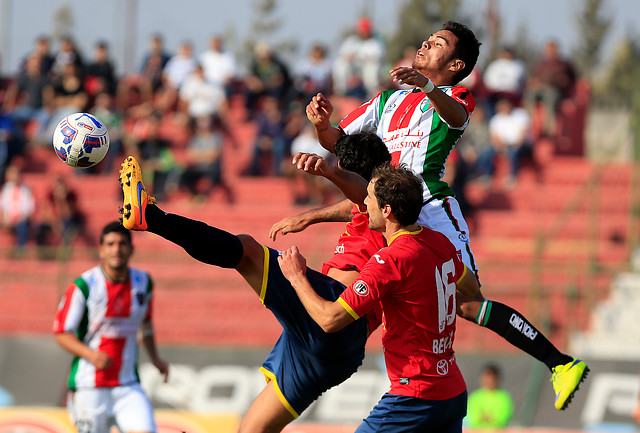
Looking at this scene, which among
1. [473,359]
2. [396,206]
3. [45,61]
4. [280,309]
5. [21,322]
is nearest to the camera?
[396,206]

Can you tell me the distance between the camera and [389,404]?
576 cm

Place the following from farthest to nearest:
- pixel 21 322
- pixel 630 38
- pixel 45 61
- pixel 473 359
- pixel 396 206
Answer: pixel 630 38 < pixel 45 61 < pixel 21 322 < pixel 473 359 < pixel 396 206

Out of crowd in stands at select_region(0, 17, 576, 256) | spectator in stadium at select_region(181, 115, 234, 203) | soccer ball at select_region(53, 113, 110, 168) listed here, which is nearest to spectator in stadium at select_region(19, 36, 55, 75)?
crowd in stands at select_region(0, 17, 576, 256)

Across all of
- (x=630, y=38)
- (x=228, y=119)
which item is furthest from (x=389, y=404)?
(x=630, y=38)

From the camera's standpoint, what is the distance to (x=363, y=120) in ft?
22.1

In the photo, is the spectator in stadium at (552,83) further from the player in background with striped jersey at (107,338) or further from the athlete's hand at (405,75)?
the athlete's hand at (405,75)

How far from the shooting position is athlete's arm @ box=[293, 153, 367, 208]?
19.1ft

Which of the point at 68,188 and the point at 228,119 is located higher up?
the point at 228,119

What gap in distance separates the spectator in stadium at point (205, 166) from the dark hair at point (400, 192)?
12.5 metres

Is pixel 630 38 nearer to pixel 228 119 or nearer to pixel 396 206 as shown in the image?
pixel 228 119

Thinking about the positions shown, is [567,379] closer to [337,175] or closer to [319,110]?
[337,175]

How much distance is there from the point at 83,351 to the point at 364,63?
1208 cm

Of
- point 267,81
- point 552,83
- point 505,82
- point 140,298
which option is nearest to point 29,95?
point 267,81

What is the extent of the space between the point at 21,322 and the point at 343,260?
10.6 m
